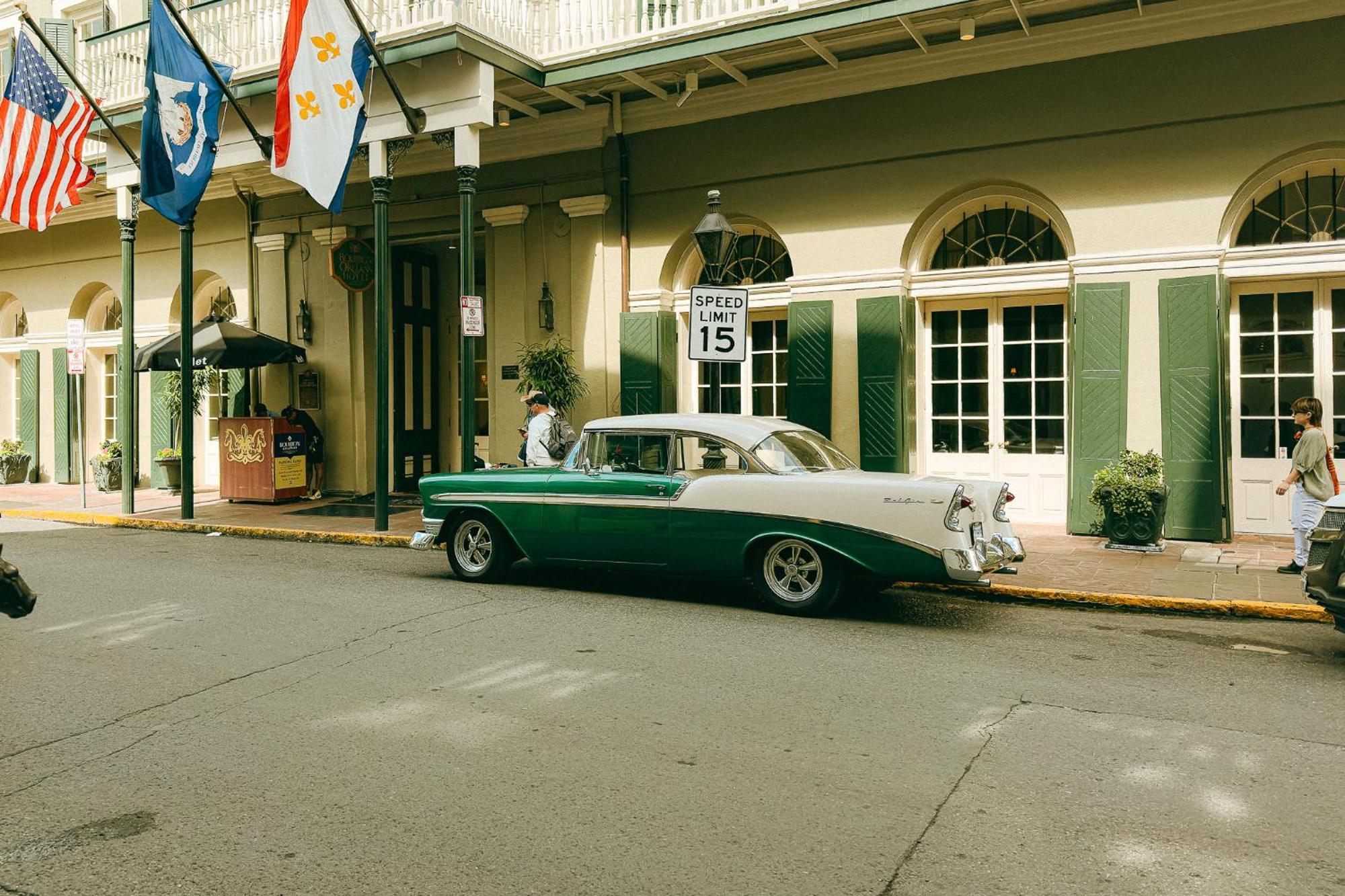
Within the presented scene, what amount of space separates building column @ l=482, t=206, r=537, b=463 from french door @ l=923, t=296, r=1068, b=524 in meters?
5.98

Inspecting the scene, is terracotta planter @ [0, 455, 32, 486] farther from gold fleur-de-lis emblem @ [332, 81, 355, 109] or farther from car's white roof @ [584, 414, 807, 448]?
car's white roof @ [584, 414, 807, 448]

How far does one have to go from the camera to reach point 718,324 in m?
10.2

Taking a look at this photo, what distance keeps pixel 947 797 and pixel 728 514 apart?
3979 mm

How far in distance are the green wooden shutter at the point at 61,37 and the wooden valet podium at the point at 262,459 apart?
7.90 metres

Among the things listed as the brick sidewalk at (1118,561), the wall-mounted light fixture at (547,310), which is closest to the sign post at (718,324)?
the brick sidewalk at (1118,561)

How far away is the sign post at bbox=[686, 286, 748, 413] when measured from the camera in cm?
1011

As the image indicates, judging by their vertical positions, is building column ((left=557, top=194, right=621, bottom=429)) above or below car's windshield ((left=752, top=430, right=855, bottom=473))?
above

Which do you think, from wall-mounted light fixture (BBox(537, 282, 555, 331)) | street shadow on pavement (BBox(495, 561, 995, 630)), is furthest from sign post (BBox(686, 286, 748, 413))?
wall-mounted light fixture (BBox(537, 282, 555, 331))

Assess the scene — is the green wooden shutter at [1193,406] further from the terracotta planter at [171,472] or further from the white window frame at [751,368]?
the terracotta planter at [171,472]

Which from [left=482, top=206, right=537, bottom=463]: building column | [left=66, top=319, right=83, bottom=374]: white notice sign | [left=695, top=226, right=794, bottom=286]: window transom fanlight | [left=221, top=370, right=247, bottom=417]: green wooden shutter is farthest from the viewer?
[left=221, top=370, right=247, bottom=417]: green wooden shutter

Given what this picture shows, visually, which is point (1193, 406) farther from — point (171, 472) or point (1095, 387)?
point (171, 472)

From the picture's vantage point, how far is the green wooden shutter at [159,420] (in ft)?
61.4

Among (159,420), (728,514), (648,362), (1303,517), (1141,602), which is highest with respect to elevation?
(648,362)

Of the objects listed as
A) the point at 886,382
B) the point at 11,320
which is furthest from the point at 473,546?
the point at 11,320
